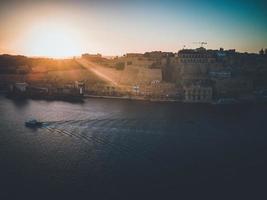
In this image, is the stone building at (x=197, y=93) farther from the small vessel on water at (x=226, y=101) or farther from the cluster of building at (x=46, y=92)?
the cluster of building at (x=46, y=92)

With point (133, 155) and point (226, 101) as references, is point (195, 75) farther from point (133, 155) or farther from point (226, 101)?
point (133, 155)

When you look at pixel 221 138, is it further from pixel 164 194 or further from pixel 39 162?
pixel 39 162

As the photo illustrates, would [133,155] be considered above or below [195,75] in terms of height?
below

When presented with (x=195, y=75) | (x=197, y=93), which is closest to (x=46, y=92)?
(x=197, y=93)

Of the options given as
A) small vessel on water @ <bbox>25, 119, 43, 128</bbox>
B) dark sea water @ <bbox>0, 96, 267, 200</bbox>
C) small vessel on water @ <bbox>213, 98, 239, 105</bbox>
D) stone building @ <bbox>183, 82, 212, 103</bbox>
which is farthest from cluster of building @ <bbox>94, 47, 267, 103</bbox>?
small vessel on water @ <bbox>25, 119, 43, 128</bbox>

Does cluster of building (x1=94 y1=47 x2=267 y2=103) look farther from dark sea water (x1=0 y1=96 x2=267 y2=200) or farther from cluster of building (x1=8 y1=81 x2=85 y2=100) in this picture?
dark sea water (x1=0 y1=96 x2=267 y2=200)

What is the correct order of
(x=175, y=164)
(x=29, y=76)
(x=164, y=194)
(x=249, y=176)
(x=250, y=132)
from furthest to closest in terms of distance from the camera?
1. (x=29, y=76)
2. (x=250, y=132)
3. (x=175, y=164)
4. (x=249, y=176)
5. (x=164, y=194)

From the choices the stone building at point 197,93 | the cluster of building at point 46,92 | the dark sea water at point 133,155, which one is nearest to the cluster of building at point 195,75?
the stone building at point 197,93

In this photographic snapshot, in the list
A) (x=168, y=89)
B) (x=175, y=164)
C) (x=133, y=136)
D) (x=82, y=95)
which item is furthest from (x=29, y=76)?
(x=175, y=164)

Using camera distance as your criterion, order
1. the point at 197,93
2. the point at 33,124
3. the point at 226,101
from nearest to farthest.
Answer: the point at 33,124 → the point at 226,101 → the point at 197,93
